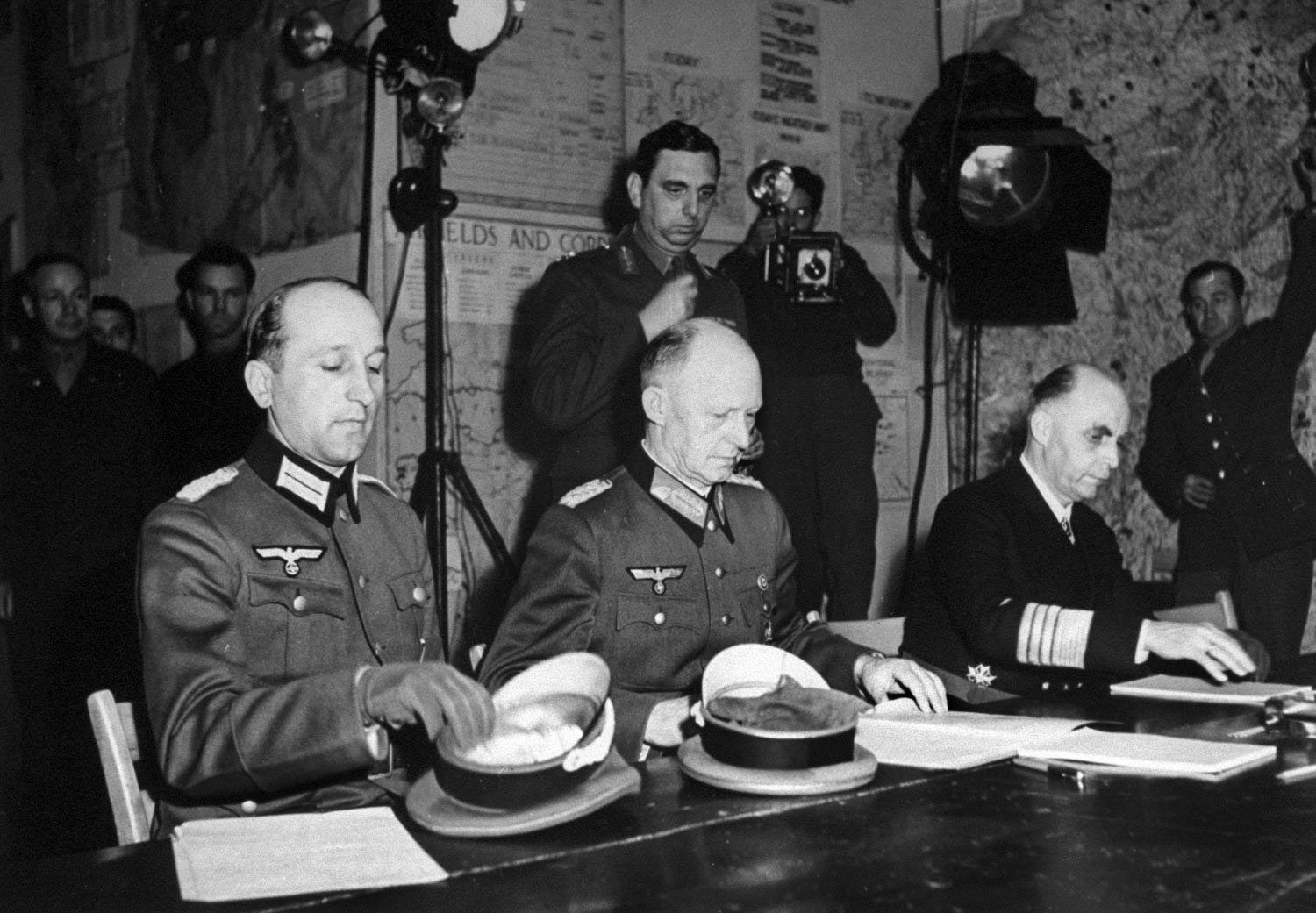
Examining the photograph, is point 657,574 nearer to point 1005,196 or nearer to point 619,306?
point 619,306

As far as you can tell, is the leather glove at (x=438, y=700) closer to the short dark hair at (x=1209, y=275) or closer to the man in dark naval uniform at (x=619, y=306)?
the man in dark naval uniform at (x=619, y=306)

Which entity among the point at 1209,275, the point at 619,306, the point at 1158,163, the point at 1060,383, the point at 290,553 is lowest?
the point at 290,553

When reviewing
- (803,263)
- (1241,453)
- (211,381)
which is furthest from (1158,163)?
(211,381)

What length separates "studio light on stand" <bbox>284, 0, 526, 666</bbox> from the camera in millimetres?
3863

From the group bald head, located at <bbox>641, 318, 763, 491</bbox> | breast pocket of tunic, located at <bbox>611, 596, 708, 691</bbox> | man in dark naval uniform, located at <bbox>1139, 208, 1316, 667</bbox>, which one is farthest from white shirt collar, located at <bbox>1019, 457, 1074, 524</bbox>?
man in dark naval uniform, located at <bbox>1139, 208, 1316, 667</bbox>

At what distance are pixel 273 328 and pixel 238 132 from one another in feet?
10.3

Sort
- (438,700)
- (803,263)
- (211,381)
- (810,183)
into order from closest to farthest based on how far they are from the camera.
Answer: (438,700) < (211,381) < (803,263) < (810,183)

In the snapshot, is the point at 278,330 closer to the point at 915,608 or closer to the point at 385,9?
the point at 915,608

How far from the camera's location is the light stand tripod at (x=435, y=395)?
3971 millimetres

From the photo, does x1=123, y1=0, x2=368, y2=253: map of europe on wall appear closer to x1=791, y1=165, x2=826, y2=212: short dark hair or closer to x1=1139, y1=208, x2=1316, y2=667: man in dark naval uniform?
x1=791, y1=165, x2=826, y2=212: short dark hair

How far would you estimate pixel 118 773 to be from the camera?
5.49 ft

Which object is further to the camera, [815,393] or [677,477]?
[815,393]

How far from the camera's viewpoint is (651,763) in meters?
1.69

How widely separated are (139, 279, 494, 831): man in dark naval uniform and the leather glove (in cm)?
1
